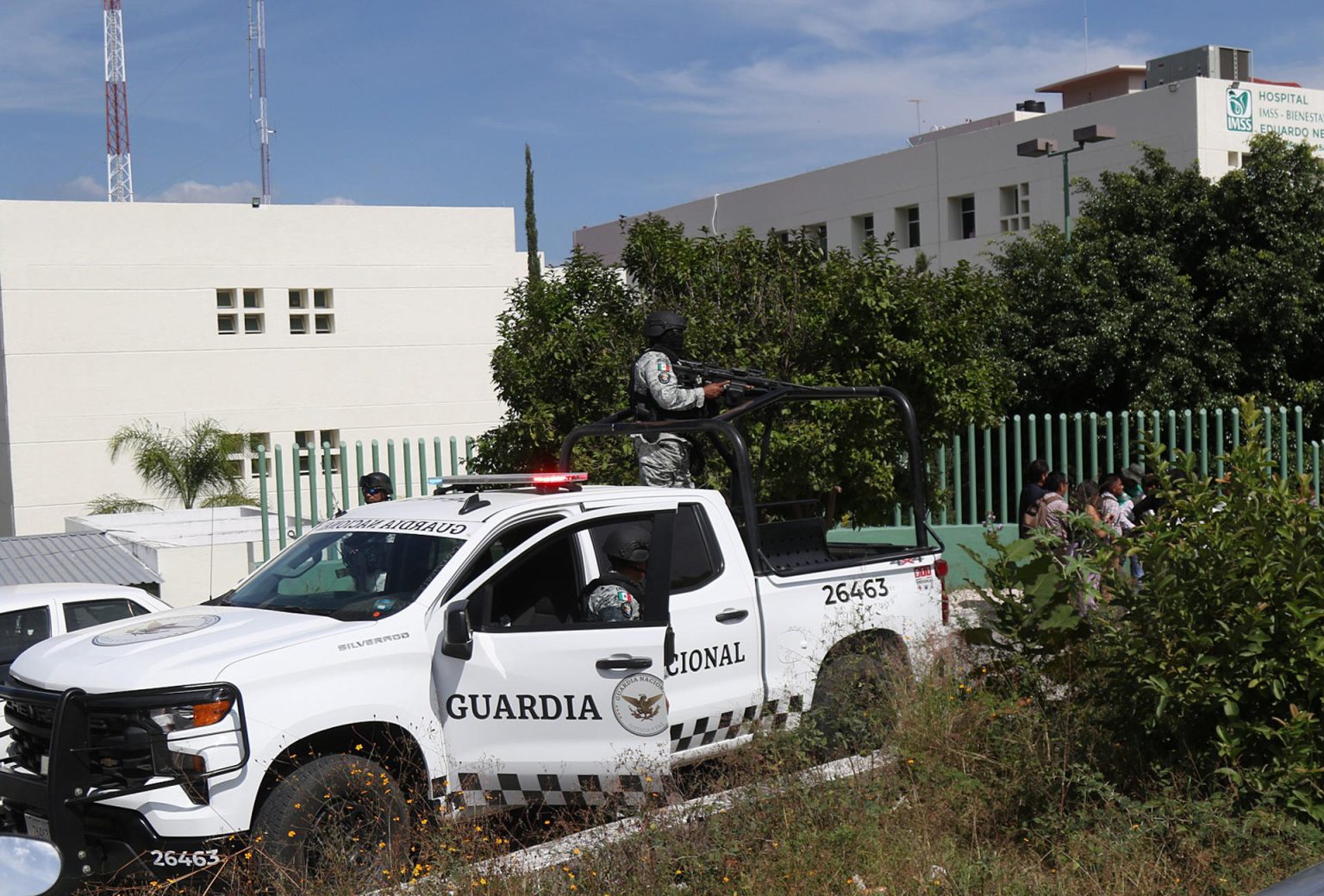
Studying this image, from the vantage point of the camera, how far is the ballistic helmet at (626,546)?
647 cm

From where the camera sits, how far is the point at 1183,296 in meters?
20.9

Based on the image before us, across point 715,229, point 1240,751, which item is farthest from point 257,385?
point 1240,751

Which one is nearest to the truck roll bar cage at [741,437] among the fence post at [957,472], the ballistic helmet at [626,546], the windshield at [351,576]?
the ballistic helmet at [626,546]

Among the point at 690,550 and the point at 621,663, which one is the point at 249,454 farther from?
the point at 621,663

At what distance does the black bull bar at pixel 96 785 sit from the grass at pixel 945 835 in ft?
1.33

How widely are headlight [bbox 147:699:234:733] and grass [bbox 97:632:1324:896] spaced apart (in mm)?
592

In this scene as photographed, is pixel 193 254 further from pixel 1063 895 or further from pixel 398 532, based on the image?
pixel 1063 895

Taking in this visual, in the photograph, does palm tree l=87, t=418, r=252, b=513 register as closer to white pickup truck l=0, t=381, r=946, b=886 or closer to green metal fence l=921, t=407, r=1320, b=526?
green metal fence l=921, t=407, r=1320, b=526

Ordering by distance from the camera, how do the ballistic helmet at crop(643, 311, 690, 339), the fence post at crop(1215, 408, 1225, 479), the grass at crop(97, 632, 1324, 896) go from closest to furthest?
1. the grass at crop(97, 632, 1324, 896)
2. the ballistic helmet at crop(643, 311, 690, 339)
3. the fence post at crop(1215, 408, 1225, 479)

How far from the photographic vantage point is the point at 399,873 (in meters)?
5.05

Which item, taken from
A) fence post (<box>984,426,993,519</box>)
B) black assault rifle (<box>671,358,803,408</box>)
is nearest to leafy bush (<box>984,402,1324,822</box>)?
black assault rifle (<box>671,358,803,408</box>)

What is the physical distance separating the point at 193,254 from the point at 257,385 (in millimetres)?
3890

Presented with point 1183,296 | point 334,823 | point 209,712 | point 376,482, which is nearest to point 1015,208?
point 1183,296

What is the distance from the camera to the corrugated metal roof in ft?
38.1
